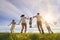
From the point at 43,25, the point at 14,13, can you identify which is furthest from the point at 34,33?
the point at 14,13

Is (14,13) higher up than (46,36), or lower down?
higher up

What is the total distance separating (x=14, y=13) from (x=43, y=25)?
44cm

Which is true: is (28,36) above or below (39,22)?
below

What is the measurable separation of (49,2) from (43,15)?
0.67 feet

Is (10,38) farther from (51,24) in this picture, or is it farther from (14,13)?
(51,24)

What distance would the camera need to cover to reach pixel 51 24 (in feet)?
10.1

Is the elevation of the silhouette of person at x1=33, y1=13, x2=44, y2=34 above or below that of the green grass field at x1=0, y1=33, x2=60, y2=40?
above

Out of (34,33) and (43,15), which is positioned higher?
(43,15)

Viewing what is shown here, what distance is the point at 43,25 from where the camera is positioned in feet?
10.1

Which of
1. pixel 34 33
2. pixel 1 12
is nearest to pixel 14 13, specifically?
pixel 1 12

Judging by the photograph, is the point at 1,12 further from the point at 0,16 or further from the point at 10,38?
the point at 10,38

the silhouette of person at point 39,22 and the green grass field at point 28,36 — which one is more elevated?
the silhouette of person at point 39,22

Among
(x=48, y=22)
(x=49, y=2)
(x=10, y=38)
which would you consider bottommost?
(x=10, y=38)

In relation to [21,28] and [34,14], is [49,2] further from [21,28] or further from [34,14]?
[21,28]
